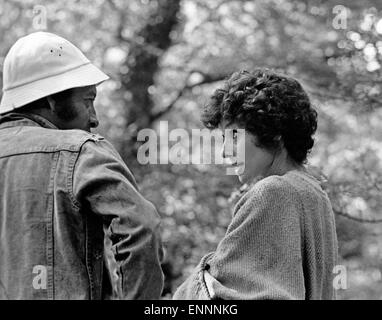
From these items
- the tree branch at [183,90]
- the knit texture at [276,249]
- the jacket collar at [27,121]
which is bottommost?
the knit texture at [276,249]

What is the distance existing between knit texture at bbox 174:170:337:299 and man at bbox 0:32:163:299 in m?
0.24

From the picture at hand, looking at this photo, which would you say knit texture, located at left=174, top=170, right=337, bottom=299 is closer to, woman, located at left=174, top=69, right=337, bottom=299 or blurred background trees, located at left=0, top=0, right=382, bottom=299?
woman, located at left=174, top=69, right=337, bottom=299

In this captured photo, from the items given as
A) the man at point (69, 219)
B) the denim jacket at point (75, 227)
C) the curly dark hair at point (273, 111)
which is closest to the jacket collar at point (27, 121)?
the man at point (69, 219)

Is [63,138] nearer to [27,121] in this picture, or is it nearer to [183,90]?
[27,121]

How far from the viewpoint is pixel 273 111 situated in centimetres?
276

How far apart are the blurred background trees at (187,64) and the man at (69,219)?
16.1 ft

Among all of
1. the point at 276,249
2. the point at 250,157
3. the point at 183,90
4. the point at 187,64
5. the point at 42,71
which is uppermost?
the point at 187,64

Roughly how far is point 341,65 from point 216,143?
182 cm

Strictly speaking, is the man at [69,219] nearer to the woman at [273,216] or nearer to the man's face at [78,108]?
the man's face at [78,108]

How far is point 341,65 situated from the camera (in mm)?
6305

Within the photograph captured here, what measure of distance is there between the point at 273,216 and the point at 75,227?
577mm

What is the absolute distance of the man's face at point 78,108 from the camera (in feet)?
8.79

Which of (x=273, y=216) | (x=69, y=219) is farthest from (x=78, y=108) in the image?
(x=273, y=216)
